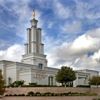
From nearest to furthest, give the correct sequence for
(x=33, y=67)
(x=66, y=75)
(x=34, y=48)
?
(x=66, y=75), (x=33, y=67), (x=34, y=48)

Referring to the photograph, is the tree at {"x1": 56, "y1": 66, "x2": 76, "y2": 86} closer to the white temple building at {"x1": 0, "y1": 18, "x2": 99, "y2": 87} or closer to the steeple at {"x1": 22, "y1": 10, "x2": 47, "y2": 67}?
the white temple building at {"x1": 0, "y1": 18, "x2": 99, "y2": 87}

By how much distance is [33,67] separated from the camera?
6412 centimetres

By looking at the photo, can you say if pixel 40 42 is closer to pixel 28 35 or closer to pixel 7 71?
pixel 28 35

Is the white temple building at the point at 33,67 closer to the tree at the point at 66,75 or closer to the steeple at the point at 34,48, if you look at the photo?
the steeple at the point at 34,48

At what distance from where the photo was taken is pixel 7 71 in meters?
61.0

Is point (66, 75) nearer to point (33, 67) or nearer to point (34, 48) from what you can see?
point (33, 67)

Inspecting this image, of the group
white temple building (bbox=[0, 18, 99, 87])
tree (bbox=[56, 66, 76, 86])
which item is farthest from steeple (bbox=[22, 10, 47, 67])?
tree (bbox=[56, 66, 76, 86])

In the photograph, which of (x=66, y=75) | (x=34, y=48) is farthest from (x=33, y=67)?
(x=66, y=75)

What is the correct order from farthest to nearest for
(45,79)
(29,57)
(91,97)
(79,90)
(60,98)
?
(29,57)
(45,79)
(79,90)
(91,97)
(60,98)

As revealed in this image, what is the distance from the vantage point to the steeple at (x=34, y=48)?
222 ft

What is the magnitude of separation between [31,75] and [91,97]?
23.6 metres

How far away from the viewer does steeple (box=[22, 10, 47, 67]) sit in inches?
2660

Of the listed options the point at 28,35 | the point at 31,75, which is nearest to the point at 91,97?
the point at 31,75

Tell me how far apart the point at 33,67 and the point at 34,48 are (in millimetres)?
7282
